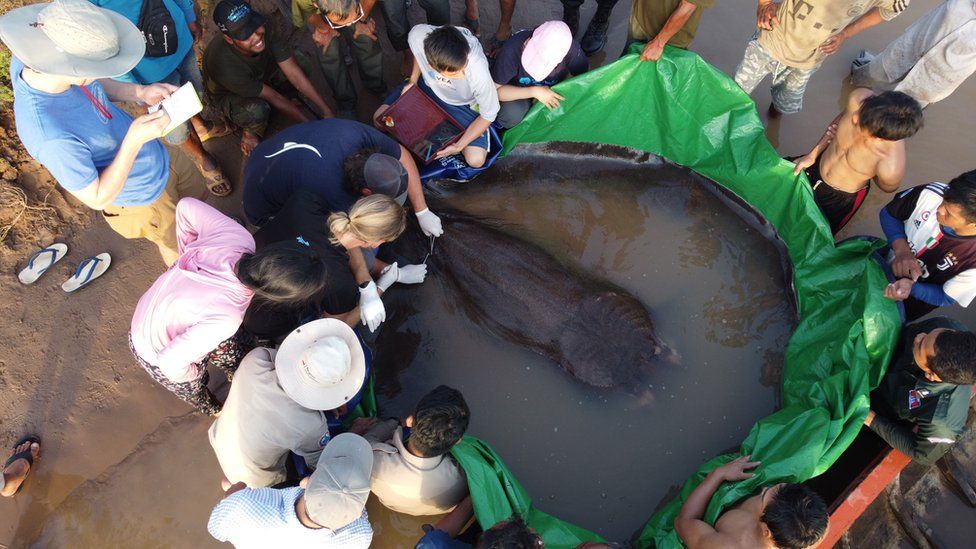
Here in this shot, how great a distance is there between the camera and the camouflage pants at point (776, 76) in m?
3.68

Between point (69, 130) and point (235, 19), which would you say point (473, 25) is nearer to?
point (235, 19)

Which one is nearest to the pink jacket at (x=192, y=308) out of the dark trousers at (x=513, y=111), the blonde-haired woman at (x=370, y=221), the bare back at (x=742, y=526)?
the blonde-haired woman at (x=370, y=221)

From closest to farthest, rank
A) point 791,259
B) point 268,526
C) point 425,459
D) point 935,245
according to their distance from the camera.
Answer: point 268,526 < point 425,459 < point 935,245 < point 791,259

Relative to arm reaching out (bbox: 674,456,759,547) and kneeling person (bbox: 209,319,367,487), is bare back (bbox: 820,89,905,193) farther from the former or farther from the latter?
kneeling person (bbox: 209,319,367,487)

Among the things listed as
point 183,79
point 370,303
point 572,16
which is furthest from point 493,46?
point 370,303

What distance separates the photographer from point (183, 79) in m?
3.54

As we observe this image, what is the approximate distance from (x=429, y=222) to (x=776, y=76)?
257 cm

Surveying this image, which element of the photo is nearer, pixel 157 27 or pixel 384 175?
pixel 384 175

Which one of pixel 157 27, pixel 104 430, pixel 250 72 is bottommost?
pixel 104 430

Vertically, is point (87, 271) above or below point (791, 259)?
below

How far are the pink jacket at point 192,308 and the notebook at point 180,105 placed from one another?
545mm

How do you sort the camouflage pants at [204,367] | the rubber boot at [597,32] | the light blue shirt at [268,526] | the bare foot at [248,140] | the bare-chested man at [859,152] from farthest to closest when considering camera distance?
the rubber boot at [597,32] → the bare foot at [248,140] → the bare-chested man at [859,152] → the camouflage pants at [204,367] → the light blue shirt at [268,526]

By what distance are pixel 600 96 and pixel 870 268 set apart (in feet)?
6.23

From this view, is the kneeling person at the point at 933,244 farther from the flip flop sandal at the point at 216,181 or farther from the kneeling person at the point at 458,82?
the flip flop sandal at the point at 216,181
